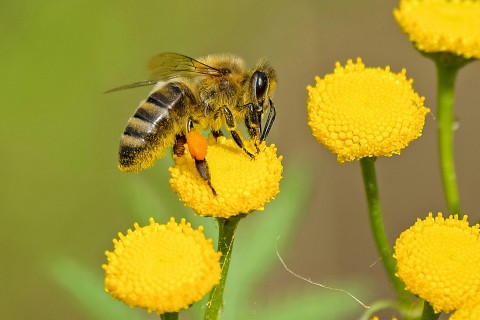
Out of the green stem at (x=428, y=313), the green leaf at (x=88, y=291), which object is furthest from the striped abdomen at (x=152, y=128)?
the green stem at (x=428, y=313)

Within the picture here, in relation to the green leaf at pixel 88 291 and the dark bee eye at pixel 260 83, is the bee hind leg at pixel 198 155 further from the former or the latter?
the green leaf at pixel 88 291

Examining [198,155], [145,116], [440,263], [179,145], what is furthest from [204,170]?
[440,263]

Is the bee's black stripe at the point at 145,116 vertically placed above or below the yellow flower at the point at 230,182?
above

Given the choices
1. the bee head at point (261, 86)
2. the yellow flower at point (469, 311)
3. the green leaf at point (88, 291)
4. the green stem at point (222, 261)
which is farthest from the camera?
the green leaf at point (88, 291)

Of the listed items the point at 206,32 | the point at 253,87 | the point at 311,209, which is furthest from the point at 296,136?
the point at 253,87

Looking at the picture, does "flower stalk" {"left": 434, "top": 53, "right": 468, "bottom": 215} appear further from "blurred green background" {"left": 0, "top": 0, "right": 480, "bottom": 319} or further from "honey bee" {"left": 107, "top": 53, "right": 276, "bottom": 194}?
"blurred green background" {"left": 0, "top": 0, "right": 480, "bottom": 319}

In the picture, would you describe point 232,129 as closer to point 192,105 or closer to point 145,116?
point 192,105

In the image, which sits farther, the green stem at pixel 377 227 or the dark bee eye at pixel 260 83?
the dark bee eye at pixel 260 83

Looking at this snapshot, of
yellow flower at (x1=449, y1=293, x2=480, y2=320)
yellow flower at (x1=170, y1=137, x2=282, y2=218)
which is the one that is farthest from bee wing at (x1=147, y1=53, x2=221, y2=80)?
yellow flower at (x1=449, y1=293, x2=480, y2=320)
